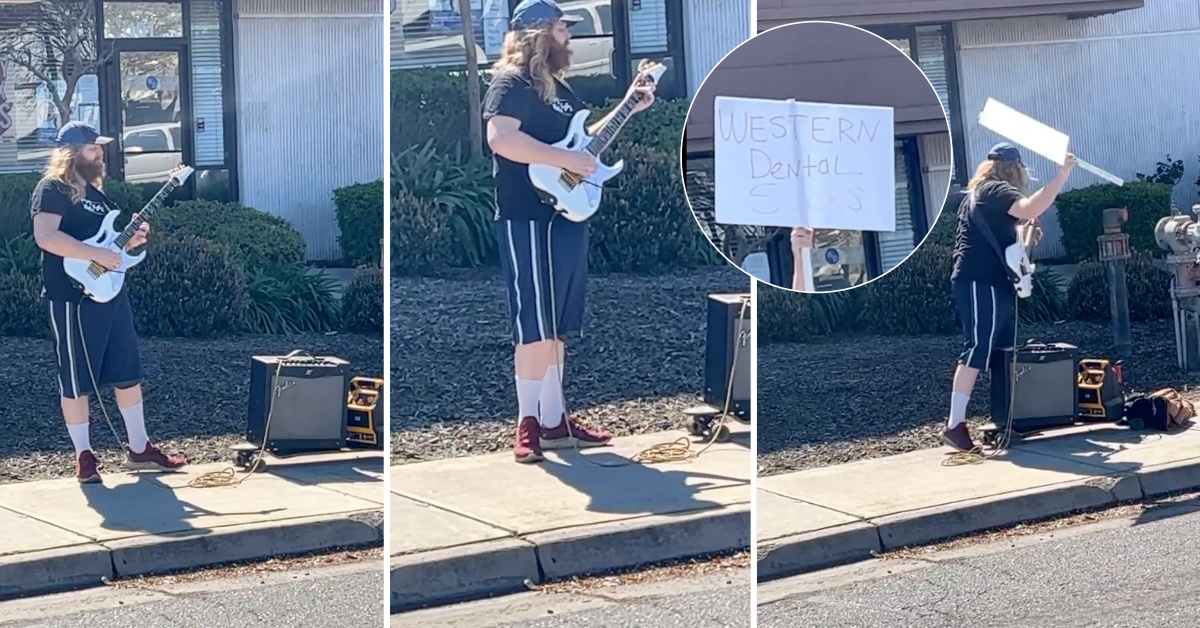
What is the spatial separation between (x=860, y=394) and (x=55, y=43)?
117 inches

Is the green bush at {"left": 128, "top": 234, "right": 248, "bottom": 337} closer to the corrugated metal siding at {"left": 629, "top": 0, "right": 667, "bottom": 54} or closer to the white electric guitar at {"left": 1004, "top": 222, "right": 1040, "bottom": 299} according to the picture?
the corrugated metal siding at {"left": 629, "top": 0, "right": 667, "bottom": 54}

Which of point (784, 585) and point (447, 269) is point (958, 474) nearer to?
point (784, 585)

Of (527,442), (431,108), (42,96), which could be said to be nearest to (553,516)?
(527,442)

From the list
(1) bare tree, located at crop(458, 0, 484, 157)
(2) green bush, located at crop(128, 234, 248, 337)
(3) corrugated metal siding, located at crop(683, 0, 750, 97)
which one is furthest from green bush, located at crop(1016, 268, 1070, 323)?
(2) green bush, located at crop(128, 234, 248, 337)

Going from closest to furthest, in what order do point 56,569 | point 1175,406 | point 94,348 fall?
point 56,569 < point 94,348 < point 1175,406

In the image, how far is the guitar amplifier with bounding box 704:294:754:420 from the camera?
170 inches

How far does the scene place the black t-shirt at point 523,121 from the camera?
404 centimetres

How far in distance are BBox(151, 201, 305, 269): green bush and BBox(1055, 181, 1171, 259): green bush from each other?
293cm

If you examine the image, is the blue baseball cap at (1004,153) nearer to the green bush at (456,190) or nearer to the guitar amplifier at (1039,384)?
the guitar amplifier at (1039,384)

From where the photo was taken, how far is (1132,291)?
227 inches

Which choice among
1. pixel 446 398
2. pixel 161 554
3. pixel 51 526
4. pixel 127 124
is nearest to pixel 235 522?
pixel 161 554

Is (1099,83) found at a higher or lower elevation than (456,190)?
higher

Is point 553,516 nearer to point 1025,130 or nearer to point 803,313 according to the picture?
point 803,313

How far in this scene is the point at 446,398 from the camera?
403cm
